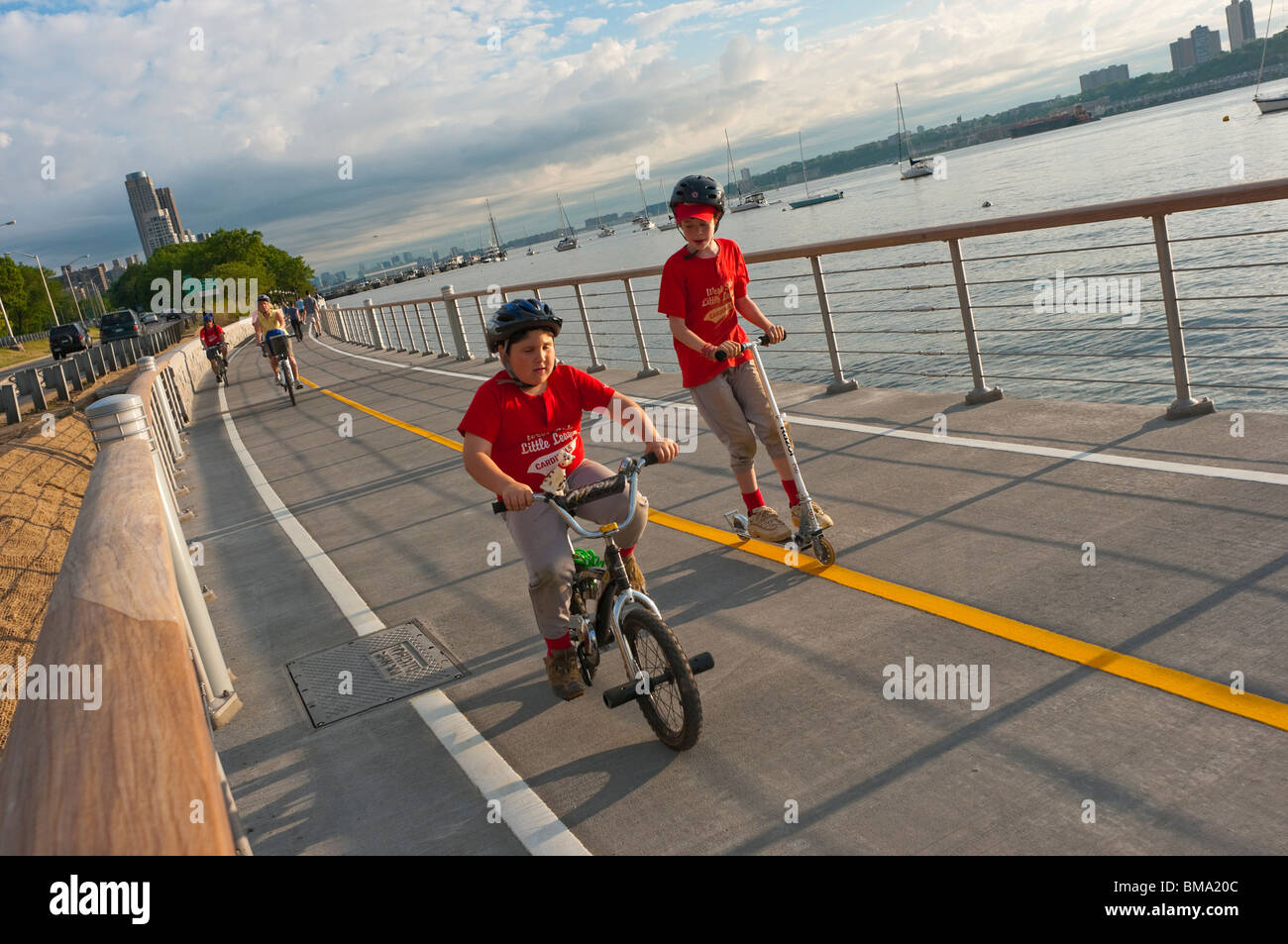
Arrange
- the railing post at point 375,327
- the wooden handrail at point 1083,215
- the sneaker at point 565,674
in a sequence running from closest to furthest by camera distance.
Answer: the sneaker at point 565,674, the wooden handrail at point 1083,215, the railing post at point 375,327

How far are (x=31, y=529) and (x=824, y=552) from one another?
6910mm

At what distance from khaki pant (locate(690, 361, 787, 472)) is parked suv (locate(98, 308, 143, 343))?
60078 mm

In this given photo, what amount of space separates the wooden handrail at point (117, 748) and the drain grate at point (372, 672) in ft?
11.3

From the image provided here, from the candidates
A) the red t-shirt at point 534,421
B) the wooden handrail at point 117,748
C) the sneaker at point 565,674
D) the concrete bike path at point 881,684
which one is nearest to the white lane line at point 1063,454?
the concrete bike path at point 881,684

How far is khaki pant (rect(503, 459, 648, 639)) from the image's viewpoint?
4.61 metres

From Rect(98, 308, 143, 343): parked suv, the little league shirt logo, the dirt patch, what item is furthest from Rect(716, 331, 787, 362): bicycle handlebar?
Rect(98, 308, 143, 343): parked suv

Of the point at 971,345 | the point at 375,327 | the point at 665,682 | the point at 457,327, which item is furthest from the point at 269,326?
the point at 665,682

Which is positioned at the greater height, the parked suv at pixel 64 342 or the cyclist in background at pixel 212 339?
the parked suv at pixel 64 342

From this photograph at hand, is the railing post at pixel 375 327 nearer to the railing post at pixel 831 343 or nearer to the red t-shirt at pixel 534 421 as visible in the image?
the railing post at pixel 831 343

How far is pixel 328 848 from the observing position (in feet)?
13.1

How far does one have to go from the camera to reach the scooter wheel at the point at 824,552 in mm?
6043
